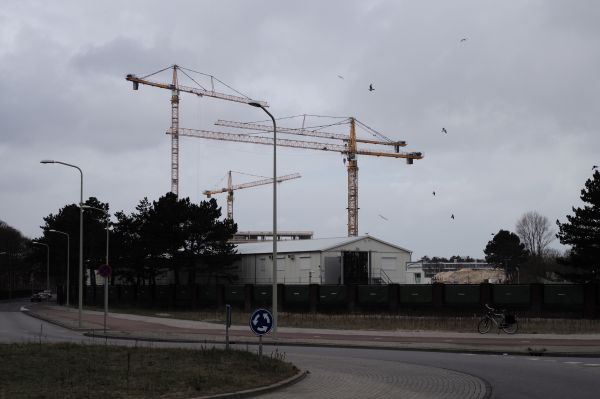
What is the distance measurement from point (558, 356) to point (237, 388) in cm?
1250

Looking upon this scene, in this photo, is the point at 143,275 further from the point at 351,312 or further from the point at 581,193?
the point at 581,193

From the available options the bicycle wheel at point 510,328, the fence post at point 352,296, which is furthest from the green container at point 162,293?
the bicycle wheel at point 510,328

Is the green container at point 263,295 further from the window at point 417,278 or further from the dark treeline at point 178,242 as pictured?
the window at point 417,278

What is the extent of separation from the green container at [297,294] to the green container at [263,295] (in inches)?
55.3

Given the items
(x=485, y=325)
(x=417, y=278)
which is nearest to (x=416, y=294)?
(x=485, y=325)

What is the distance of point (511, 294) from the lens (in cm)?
4119

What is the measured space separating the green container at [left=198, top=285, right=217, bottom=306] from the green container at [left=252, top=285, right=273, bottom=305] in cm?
710

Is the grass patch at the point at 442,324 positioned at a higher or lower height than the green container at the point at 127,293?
higher

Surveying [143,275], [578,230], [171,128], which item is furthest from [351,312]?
[171,128]

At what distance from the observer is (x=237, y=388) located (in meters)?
11.9

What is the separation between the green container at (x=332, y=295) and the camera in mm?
49281

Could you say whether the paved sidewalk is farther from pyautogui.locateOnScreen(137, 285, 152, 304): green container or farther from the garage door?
pyautogui.locateOnScreen(137, 285, 152, 304): green container

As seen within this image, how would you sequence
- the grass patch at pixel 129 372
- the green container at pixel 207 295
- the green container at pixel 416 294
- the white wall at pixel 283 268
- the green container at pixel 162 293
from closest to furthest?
the grass patch at pixel 129 372 → the green container at pixel 416 294 → the green container at pixel 207 295 → the white wall at pixel 283 268 → the green container at pixel 162 293

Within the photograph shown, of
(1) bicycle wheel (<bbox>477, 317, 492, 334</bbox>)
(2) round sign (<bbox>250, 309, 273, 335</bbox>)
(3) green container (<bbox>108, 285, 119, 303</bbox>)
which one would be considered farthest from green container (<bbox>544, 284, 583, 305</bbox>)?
(3) green container (<bbox>108, 285, 119, 303</bbox>)
